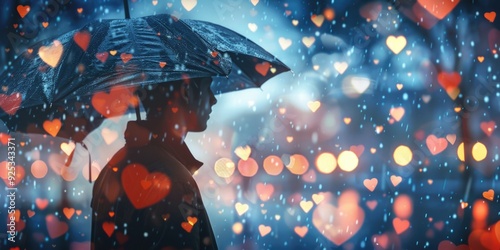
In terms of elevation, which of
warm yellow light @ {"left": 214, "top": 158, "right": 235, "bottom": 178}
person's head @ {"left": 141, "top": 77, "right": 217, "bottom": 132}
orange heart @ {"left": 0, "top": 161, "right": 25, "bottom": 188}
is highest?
person's head @ {"left": 141, "top": 77, "right": 217, "bottom": 132}

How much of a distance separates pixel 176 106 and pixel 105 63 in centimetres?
38

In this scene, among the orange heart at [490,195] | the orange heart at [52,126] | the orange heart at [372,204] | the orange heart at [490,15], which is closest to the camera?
the orange heart at [52,126]

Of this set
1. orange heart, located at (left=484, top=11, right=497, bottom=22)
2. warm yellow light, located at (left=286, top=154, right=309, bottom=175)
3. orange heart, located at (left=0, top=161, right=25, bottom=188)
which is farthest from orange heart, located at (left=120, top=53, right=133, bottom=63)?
warm yellow light, located at (left=286, top=154, right=309, bottom=175)

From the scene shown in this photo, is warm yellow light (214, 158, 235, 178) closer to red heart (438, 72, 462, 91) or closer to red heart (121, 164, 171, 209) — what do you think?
red heart (438, 72, 462, 91)

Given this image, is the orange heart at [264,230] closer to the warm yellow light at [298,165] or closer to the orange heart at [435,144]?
the warm yellow light at [298,165]

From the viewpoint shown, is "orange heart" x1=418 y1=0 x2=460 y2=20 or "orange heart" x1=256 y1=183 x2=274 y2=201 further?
"orange heart" x1=256 y1=183 x2=274 y2=201

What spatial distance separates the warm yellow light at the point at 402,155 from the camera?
19619 mm

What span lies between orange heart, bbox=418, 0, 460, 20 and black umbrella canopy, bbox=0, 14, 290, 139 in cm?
600

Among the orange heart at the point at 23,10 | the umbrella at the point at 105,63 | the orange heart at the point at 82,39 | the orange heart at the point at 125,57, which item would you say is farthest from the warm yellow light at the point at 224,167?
the orange heart at the point at 125,57

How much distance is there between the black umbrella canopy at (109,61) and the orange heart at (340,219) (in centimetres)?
616

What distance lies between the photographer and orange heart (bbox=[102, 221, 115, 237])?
7.35ft

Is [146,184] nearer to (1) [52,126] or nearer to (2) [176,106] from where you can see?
(2) [176,106]

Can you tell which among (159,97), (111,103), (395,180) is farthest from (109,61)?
(395,180)

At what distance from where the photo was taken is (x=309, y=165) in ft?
71.8
